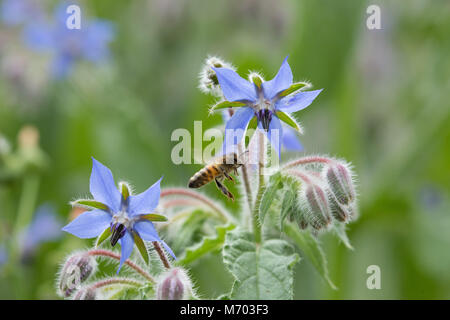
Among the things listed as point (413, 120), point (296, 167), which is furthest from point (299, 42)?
point (296, 167)

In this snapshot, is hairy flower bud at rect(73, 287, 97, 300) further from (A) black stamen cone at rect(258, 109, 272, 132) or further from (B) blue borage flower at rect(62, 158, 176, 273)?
(A) black stamen cone at rect(258, 109, 272, 132)

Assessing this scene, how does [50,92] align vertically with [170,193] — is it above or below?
above

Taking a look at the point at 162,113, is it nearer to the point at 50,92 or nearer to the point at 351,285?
the point at 50,92

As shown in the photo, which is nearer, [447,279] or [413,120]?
[447,279]

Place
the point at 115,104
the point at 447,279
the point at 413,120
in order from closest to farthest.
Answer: the point at 447,279 < the point at 115,104 < the point at 413,120

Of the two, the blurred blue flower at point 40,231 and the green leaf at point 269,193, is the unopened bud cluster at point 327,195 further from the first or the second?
the blurred blue flower at point 40,231

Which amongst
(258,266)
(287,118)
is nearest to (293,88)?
(287,118)

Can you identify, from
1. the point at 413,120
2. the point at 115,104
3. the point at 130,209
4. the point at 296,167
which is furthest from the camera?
the point at 413,120
